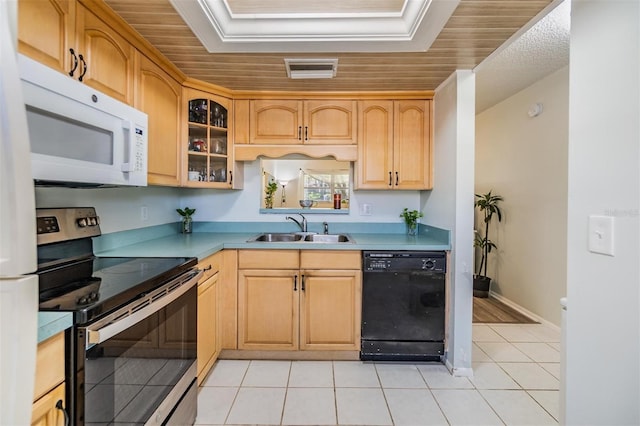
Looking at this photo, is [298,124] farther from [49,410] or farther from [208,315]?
[49,410]

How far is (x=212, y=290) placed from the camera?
2.06 m

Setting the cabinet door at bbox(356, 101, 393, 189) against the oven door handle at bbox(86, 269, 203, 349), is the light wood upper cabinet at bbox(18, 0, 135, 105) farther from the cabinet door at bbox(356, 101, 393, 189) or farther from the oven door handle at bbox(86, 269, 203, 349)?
the cabinet door at bbox(356, 101, 393, 189)

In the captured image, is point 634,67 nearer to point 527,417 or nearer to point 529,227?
point 527,417

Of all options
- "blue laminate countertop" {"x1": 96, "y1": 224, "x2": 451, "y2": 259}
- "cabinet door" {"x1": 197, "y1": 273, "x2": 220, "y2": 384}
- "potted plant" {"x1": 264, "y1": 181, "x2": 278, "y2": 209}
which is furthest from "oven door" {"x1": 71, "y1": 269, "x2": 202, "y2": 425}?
"potted plant" {"x1": 264, "y1": 181, "x2": 278, "y2": 209}

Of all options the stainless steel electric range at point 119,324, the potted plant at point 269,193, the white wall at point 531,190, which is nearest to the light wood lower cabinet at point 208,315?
the stainless steel electric range at point 119,324

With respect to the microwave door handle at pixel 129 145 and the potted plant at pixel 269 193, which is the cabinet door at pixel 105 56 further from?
the potted plant at pixel 269 193

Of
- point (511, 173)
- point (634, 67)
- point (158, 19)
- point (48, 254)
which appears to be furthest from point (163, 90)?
point (511, 173)

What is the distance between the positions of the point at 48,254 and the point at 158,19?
1.27 m

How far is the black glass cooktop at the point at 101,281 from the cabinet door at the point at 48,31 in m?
0.86

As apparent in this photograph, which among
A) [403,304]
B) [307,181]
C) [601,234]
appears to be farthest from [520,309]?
[601,234]

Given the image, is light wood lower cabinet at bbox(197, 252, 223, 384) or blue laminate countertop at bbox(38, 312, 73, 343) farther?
light wood lower cabinet at bbox(197, 252, 223, 384)

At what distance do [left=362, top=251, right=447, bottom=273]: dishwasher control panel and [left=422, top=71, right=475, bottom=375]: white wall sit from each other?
0.10m

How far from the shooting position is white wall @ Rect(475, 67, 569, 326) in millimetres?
2752

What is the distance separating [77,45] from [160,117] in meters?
0.69
